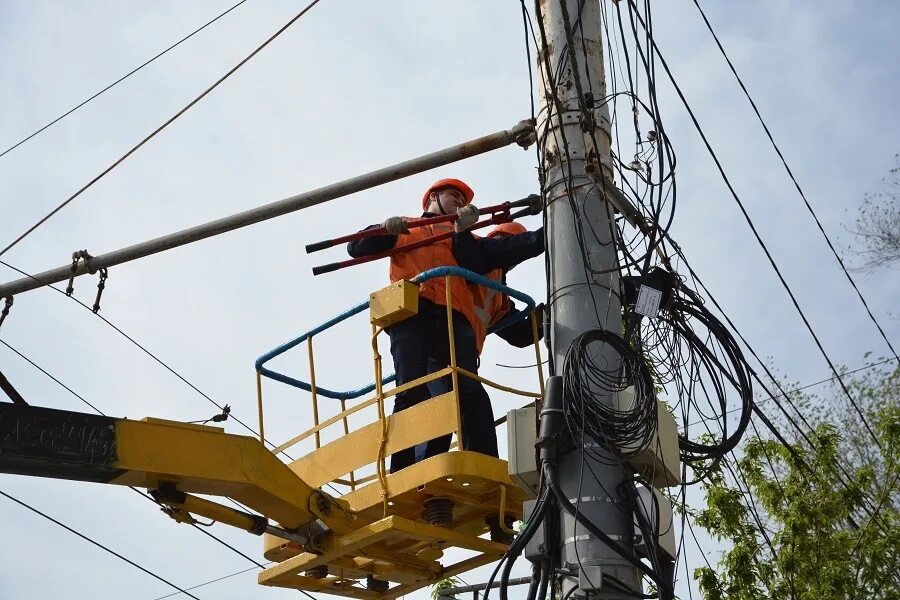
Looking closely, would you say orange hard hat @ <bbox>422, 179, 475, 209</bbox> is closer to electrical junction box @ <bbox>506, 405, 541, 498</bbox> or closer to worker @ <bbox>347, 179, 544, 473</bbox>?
worker @ <bbox>347, 179, 544, 473</bbox>

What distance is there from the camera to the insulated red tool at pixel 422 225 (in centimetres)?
786

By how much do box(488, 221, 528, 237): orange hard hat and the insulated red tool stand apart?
0.64m

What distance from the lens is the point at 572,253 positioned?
22.3 feet

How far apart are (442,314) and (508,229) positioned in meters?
0.91

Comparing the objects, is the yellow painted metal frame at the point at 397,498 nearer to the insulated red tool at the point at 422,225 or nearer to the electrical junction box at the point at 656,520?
the insulated red tool at the point at 422,225

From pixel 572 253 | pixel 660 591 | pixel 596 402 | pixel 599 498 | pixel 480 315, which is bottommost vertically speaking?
pixel 660 591

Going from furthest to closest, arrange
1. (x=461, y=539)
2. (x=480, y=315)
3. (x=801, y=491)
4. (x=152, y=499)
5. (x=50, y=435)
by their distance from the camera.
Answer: (x=801, y=491)
(x=480, y=315)
(x=461, y=539)
(x=152, y=499)
(x=50, y=435)

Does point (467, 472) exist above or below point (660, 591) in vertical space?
above

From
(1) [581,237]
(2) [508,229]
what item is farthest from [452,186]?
(1) [581,237]

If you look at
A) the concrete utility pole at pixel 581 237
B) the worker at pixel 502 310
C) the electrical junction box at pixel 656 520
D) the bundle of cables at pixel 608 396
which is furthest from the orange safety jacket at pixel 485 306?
the electrical junction box at pixel 656 520

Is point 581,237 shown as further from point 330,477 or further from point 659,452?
point 330,477

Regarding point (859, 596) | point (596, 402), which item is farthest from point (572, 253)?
point (859, 596)

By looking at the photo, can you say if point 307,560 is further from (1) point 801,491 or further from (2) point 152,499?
(1) point 801,491

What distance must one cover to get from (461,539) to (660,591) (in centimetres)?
255
